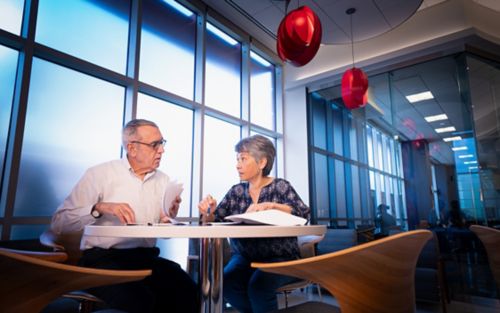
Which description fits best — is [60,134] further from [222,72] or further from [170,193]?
[222,72]

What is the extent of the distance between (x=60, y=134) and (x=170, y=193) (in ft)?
5.75

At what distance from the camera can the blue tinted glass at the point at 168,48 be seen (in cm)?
349

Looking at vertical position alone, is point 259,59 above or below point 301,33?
above

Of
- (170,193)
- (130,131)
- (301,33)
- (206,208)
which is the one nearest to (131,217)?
(170,193)

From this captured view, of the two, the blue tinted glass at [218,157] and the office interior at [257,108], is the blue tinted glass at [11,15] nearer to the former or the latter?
the office interior at [257,108]

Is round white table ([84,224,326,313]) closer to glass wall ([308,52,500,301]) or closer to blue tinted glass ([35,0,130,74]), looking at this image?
blue tinted glass ([35,0,130,74])

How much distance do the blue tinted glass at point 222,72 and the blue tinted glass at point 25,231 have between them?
2341mm

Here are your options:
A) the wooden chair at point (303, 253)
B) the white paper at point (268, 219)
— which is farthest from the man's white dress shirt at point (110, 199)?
the wooden chair at point (303, 253)

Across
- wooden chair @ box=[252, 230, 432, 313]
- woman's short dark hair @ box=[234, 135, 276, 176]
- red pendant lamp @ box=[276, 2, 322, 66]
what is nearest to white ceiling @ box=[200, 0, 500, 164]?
red pendant lamp @ box=[276, 2, 322, 66]

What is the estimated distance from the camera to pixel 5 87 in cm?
243

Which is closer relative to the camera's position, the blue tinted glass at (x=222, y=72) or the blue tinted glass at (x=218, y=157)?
the blue tinted glass at (x=218, y=157)

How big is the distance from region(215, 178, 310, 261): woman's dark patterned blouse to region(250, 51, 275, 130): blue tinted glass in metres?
2.94

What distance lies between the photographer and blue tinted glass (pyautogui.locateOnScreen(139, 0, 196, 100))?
349 cm

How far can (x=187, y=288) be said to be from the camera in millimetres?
1561
